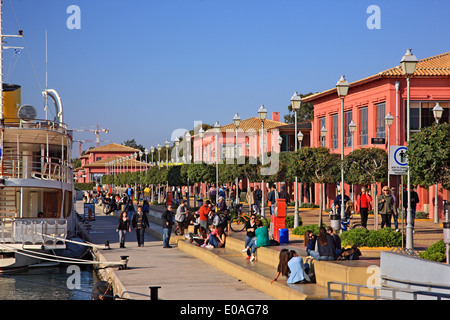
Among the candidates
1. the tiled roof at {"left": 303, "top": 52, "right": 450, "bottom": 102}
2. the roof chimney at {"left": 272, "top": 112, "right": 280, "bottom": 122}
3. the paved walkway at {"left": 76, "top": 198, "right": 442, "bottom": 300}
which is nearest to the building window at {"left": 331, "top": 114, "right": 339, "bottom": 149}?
the tiled roof at {"left": 303, "top": 52, "right": 450, "bottom": 102}

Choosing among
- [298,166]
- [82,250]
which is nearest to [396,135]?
[298,166]

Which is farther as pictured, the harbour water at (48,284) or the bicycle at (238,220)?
the bicycle at (238,220)

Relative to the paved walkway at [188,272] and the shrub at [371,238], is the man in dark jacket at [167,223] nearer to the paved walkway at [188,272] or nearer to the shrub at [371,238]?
the paved walkway at [188,272]

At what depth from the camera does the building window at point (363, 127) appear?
41.2 m

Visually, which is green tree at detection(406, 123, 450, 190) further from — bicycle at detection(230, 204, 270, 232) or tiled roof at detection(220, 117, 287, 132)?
tiled roof at detection(220, 117, 287, 132)

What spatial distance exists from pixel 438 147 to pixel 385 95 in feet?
77.3

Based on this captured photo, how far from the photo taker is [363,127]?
41.7 metres

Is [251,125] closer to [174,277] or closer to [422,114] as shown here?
[422,114]

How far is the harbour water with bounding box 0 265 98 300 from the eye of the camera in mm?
18844

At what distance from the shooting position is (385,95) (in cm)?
3816

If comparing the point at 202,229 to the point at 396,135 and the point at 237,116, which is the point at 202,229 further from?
the point at 396,135

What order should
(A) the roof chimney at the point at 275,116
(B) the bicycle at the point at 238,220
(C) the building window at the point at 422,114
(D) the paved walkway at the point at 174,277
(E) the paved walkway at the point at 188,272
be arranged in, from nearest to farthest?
(D) the paved walkway at the point at 174,277
(E) the paved walkway at the point at 188,272
(B) the bicycle at the point at 238,220
(C) the building window at the point at 422,114
(A) the roof chimney at the point at 275,116

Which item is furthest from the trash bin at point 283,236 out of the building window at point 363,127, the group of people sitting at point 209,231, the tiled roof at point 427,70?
the building window at point 363,127

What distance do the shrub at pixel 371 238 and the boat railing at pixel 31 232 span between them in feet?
34.9
